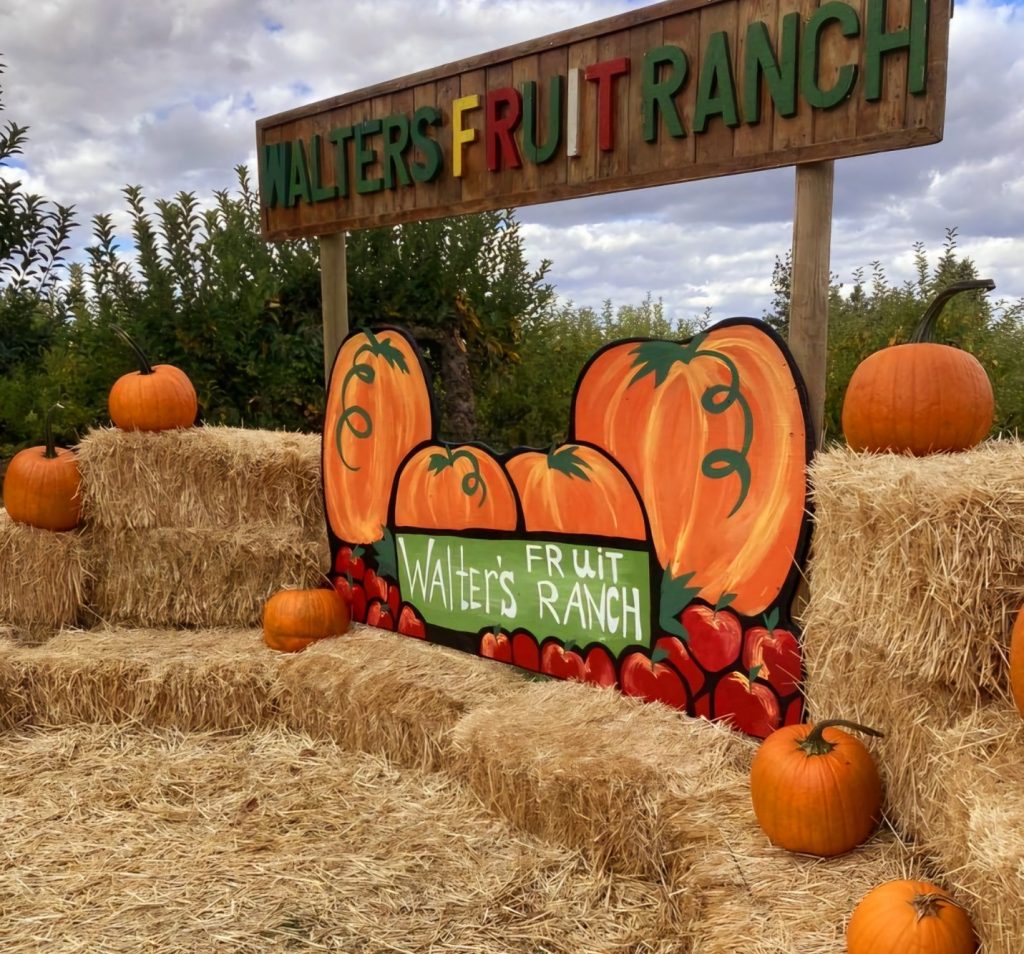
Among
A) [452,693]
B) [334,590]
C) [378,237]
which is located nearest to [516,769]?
[452,693]

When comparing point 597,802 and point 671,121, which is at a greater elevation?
point 671,121

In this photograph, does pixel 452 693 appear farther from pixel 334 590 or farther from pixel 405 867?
pixel 334 590

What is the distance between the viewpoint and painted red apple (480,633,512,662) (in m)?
4.13

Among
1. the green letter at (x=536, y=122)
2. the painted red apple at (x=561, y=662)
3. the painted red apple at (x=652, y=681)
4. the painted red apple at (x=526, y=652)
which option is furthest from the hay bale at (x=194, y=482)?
the painted red apple at (x=652, y=681)

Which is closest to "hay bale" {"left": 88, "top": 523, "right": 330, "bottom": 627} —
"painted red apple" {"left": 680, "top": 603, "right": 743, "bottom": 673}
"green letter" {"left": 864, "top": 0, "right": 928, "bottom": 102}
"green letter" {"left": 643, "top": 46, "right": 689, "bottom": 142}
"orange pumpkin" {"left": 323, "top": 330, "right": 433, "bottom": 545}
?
"orange pumpkin" {"left": 323, "top": 330, "right": 433, "bottom": 545}

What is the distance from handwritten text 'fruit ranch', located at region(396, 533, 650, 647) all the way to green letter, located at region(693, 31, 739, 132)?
1.62 metres

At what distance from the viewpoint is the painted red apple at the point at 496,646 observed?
413cm

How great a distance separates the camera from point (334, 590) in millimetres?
4969

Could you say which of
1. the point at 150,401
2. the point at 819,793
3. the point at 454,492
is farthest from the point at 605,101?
the point at 150,401

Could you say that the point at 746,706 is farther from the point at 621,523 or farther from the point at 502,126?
the point at 502,126

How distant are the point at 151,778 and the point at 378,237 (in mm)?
4606

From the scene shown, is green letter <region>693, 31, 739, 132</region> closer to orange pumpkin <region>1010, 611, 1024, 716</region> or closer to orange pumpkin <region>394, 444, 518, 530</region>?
orange pumpkin <region>394, 444, 518, 530</region>

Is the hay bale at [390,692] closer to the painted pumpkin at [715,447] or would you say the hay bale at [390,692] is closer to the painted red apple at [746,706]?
the painted red apple at [746,706]

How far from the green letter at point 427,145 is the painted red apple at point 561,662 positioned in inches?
88.6
